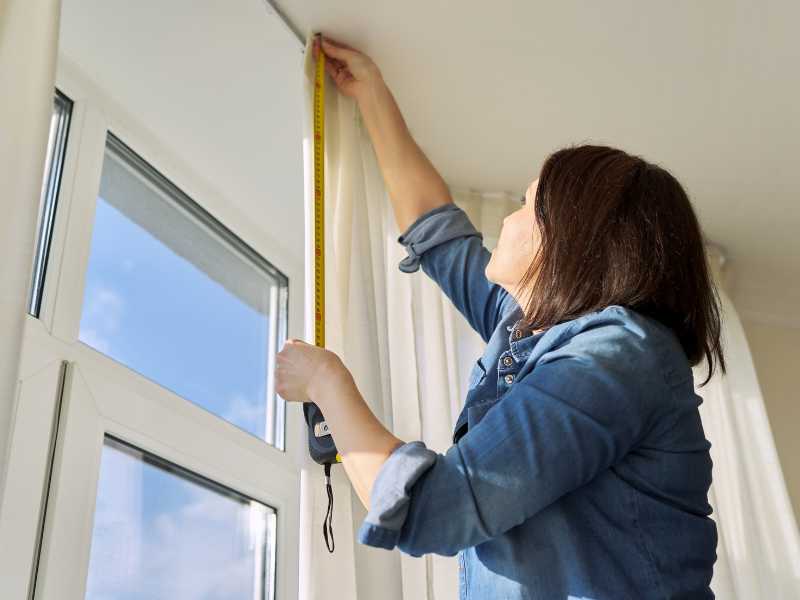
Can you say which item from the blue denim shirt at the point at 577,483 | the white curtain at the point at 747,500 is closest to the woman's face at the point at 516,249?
the blue denim shirt at the point at 577,483

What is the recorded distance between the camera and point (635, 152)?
8.30ft

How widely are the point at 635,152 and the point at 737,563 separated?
1095 millimetres

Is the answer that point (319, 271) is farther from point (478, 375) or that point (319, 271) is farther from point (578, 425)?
point (578, 425)

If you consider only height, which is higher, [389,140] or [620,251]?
[389,140]

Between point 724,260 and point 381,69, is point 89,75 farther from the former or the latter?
point 724,260

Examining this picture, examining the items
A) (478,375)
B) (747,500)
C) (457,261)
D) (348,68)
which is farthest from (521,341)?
(747,500)

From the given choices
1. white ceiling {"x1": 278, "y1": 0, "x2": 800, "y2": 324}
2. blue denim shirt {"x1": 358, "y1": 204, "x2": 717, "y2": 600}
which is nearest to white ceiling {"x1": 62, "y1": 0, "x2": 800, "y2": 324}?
white ceiling {"x1": 278, "y1": 0, "x2": 800, "y2": 324}

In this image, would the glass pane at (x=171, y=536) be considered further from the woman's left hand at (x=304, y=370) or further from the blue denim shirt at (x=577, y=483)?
the blue denim shirt at (x=577, y=483)

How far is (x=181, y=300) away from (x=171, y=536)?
0.54 metres

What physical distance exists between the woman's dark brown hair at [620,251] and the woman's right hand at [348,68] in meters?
0.73

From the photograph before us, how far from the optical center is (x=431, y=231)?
180cm

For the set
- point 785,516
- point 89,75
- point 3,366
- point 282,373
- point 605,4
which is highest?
point 605,4

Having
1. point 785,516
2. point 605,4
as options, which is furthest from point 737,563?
point 605,4

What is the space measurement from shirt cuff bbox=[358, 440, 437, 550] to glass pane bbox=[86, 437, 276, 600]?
76cm
